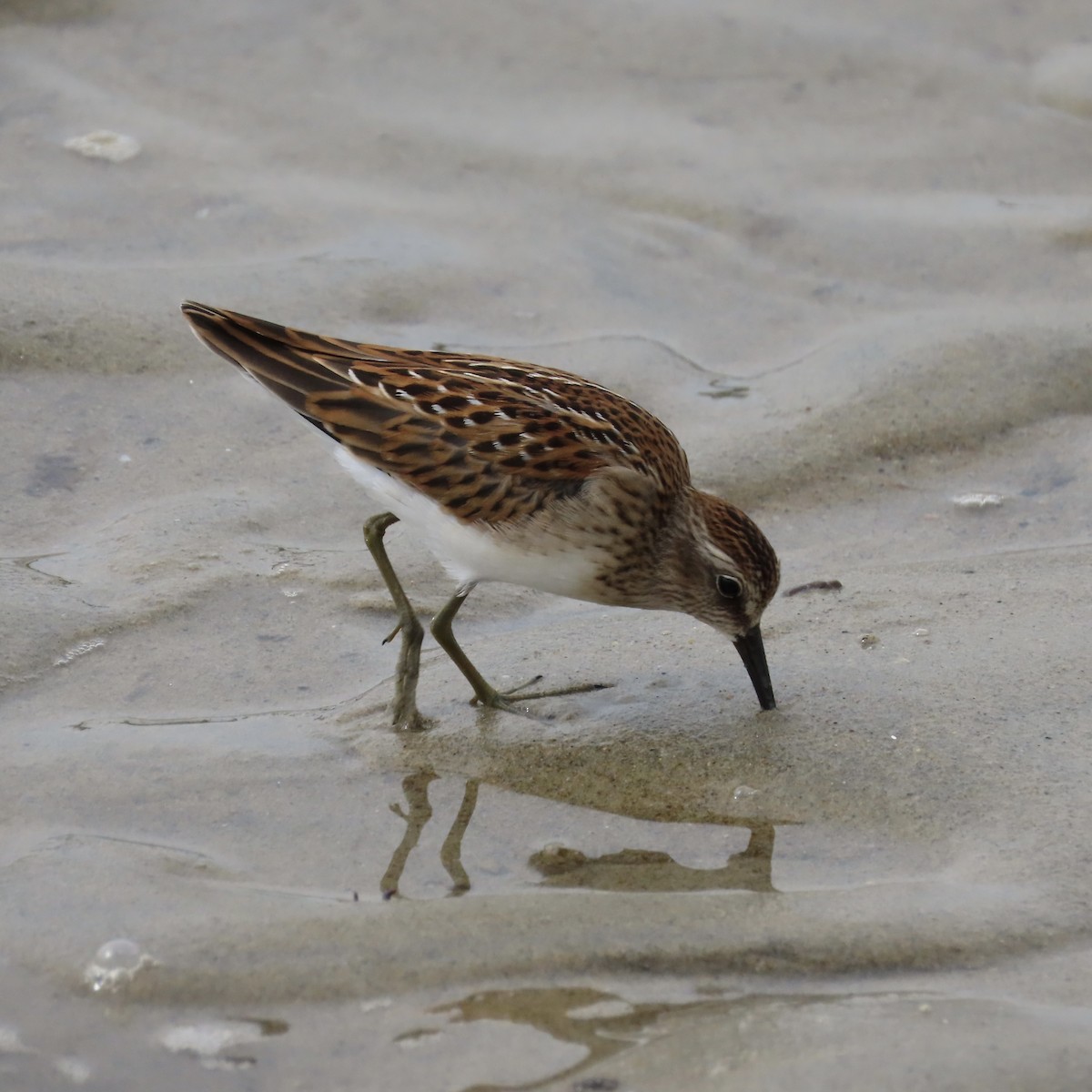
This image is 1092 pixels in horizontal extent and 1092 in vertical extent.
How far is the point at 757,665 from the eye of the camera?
5312 millimetres

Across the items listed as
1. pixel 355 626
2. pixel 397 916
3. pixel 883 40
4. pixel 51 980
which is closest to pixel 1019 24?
pixel 883 40

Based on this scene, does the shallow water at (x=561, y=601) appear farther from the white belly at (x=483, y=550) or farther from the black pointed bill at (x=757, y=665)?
the white belly at (x=483, y=550)

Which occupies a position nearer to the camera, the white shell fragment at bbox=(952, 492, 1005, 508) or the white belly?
the white belly

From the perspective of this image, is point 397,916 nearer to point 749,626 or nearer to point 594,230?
point 749,626

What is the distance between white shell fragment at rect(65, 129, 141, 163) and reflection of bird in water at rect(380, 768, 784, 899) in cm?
499

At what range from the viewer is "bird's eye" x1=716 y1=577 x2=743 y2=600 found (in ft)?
17.4

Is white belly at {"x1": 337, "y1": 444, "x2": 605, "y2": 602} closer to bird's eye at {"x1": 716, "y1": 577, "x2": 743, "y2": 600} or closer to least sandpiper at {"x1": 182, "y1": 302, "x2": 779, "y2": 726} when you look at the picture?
least sandpiper at {"x1": 182, "y1": 302, "x2": 779, "y2": 726}

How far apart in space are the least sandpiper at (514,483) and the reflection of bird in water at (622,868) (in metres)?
0.66

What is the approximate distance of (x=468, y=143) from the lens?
888cm

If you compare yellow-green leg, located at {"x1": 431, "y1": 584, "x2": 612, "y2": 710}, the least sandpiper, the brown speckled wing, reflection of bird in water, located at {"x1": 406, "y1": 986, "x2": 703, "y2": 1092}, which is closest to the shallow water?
reflection of bird in water, located at {"x1": 406, "y1": 986, "x2": 703, "y2": 1092}

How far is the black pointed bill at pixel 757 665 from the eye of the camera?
17.3 feet

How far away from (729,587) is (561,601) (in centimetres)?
111

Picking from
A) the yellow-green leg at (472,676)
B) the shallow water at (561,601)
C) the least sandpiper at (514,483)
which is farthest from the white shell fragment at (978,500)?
the yellow-green leg at (472,676)

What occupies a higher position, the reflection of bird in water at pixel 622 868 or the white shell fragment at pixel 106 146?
the white shell fragment at pixel 106 146
